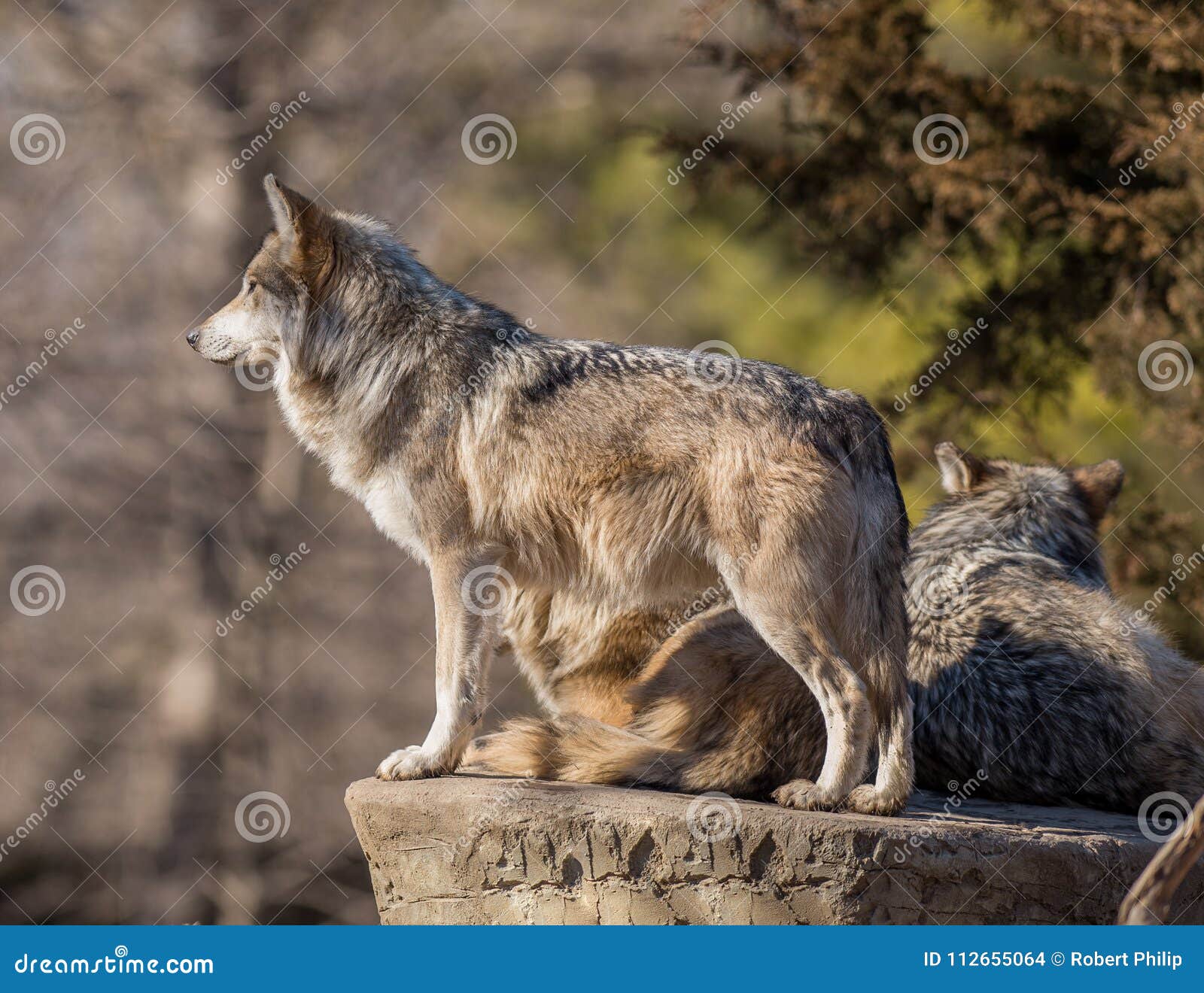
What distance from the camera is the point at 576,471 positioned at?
191 inches

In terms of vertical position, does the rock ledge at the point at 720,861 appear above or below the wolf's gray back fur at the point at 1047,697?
below

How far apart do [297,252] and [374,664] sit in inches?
435

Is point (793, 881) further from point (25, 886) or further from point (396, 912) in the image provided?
point (25, 886)

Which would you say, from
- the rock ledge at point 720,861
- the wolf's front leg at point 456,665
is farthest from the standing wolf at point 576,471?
the rock ledge at point 720,861

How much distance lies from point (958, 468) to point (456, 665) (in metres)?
3.64

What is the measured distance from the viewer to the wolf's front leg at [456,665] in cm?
483

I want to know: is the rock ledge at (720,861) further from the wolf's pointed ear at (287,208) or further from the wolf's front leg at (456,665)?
the wolf's pointed ear at (287,208)

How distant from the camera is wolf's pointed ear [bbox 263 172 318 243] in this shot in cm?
506

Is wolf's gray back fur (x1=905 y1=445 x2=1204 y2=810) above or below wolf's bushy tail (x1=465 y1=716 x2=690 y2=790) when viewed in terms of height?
above

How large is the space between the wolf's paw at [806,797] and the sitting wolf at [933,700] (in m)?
0.30

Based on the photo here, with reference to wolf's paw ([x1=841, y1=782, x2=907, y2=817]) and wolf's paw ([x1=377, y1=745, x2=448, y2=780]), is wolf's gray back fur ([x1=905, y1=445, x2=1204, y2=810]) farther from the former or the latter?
wolf's paw ([x1=377, y1=745, x2=448, y2=780])

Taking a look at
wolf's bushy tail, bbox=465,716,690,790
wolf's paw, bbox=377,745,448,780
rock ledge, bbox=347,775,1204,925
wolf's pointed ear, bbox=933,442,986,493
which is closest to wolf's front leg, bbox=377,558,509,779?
wolf's paw, bbox=377,745,448,780

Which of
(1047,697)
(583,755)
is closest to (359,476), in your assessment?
(583,755)

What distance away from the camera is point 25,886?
14133 mm
